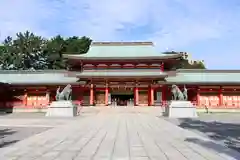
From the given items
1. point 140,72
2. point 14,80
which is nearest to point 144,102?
point 140,72

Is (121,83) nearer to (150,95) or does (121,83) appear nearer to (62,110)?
(150,95)

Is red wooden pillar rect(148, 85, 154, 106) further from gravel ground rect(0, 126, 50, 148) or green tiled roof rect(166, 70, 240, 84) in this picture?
gravel ground rect(0, 126, 50, 148)

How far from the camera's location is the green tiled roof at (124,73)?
43.7 meters

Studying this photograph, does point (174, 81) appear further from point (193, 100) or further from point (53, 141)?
point (53, 141)

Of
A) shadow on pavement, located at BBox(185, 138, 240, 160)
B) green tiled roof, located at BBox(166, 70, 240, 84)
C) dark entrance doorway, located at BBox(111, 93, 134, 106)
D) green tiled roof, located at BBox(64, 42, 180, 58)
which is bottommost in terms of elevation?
shadow on pavement, located at BBox(185, 138, 240, 160)

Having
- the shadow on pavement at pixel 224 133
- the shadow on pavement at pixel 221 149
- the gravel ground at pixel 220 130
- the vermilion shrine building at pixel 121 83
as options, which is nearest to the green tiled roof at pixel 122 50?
the vermilion shrine building at pixel 121 83

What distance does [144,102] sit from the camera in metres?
44.8

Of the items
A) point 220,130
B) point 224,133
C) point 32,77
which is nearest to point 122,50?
point 32,77

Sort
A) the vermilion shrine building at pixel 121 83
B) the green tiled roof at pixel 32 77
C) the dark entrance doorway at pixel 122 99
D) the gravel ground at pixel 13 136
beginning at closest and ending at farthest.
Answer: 1. the gravel ground at pixel 13 136
2. the vermilion shrine building at pixel 121 83
3. the green tiled roof at pixel 32 77
4. the dark entrance doorway at pixel 122 99

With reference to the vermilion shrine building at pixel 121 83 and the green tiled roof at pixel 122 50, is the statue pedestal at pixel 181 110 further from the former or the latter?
the green tiled roof at pixel 122 50

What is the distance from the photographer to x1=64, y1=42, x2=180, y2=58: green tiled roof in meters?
48.4

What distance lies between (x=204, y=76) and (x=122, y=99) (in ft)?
39.1

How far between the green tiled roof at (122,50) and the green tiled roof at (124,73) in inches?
96.8

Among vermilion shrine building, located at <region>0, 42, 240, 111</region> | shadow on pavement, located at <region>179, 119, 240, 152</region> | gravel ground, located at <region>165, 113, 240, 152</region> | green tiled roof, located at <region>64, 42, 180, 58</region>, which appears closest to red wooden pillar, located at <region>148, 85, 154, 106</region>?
vermilion shrine building, located at <region>0, 42, 240, 111</region>
